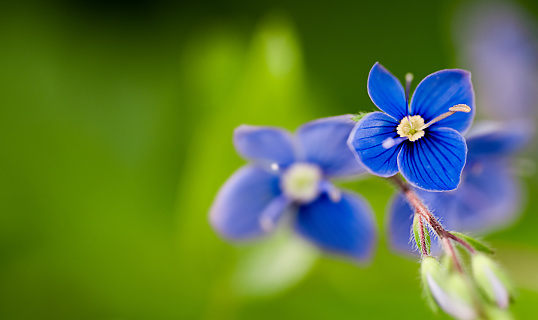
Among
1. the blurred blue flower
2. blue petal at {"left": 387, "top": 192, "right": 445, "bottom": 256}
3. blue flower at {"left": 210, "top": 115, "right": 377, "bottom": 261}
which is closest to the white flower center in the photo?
blue flower at {"left": 210, "top": 115, "right": 377, "bottom": 261}

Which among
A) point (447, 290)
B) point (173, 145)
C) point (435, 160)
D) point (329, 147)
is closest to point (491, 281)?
point (447, 290)

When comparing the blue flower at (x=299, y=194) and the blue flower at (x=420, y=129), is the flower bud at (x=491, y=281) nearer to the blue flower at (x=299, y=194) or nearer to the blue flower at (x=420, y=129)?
the blue flower at (x=420, y=129)

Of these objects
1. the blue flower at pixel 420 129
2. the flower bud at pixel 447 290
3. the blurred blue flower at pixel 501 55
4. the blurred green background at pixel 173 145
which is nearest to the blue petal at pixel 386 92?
the blue flower at pixel 420 129

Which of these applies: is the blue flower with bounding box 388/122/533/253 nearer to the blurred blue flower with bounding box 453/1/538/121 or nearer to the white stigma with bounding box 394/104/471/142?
the white stigma with bounding box 394/104/471/142

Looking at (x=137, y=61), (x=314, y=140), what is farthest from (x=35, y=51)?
(x=314, y=140)

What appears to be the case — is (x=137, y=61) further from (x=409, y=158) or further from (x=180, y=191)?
(x=409, y=158)

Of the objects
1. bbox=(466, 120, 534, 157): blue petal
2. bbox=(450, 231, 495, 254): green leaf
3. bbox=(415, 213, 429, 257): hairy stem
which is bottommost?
bbox=(450, 231, 495, 254): green leaf
